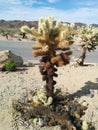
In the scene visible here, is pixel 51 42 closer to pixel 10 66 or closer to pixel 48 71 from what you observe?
pixel 48 71

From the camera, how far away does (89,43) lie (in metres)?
15.3

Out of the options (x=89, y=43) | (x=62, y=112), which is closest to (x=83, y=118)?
(x=62, y=112)

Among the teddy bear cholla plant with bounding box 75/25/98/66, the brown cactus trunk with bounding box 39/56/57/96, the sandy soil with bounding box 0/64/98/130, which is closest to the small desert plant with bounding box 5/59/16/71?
the sandy soil with bounding box 0/64/98/130

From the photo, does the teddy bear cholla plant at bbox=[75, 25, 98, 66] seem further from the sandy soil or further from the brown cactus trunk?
the brown cactus trunk

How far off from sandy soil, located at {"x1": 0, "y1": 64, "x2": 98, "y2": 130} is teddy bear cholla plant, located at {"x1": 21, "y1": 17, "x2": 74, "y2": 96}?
1.41 metres

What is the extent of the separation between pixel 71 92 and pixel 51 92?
122 centimetres

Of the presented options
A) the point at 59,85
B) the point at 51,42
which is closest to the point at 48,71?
the point at 51,42

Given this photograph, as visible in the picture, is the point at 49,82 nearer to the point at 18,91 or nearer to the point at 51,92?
the point at 51,92

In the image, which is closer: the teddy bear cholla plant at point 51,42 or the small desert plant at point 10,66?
the teddy bear cholla plant at point 51,42

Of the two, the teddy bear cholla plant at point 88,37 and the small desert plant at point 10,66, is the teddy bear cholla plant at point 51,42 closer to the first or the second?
the small desert plant at point 10,66

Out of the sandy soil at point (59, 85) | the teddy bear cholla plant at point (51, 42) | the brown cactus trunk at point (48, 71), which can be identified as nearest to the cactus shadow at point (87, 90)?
the sandy soil at point (59, 85)

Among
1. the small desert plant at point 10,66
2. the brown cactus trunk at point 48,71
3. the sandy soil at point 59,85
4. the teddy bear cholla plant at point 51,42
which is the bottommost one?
the sandy soil at point 59,85

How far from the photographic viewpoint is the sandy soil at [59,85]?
32.6 ft

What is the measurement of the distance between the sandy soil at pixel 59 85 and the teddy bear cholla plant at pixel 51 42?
4.62 feet
